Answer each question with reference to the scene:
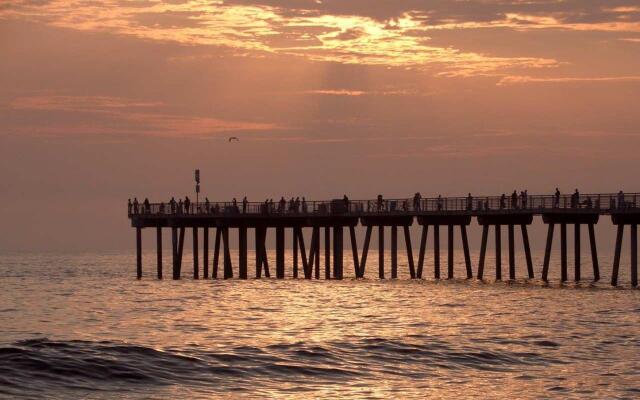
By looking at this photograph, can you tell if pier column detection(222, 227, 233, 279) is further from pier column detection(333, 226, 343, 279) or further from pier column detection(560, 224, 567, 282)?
pier column detection(560, 224, 567, 282)

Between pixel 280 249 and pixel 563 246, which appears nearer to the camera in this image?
pixel 563 246

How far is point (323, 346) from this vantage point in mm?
46219

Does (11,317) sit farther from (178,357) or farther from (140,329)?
(178,357)

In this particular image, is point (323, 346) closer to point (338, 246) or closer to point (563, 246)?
point (563, 246)

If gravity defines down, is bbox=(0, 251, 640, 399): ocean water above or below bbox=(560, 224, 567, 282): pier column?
below

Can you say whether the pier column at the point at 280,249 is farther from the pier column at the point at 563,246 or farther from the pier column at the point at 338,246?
the pier column at the point at 563,246

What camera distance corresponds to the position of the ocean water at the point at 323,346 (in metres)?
37.7

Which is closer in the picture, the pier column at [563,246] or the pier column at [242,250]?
the pier column at [563,246]

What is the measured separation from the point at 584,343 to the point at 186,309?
70.6ft

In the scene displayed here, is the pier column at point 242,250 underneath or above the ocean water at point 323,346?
above

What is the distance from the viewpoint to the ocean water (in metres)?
37.7

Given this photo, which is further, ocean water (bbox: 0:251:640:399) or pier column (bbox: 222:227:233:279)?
pier column (bbox: 222:227:233:279)

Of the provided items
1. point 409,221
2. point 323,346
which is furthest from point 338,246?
point 323,346

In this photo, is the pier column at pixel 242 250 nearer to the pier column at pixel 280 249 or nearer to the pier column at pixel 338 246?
the pier column at pixel 280 249
